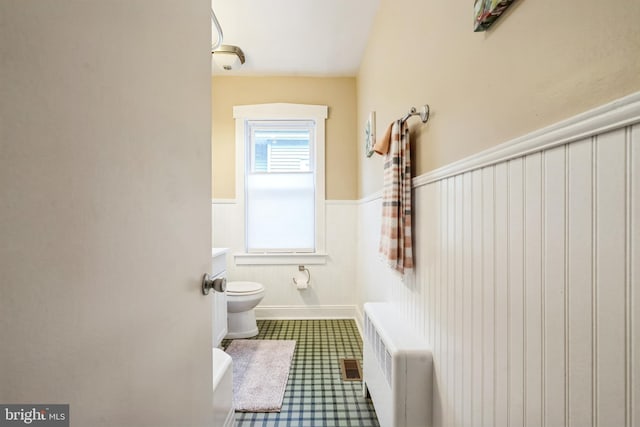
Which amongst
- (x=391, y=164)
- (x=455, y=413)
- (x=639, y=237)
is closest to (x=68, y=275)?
(x=639, y=237)

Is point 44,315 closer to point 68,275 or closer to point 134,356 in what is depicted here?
point 68,275

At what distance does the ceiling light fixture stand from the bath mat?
239cm

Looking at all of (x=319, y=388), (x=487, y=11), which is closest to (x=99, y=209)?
(x=487, y=11)

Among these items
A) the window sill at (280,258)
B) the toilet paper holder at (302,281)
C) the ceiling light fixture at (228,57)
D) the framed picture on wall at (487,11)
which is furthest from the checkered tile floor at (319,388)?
the ceiling light fixture at (228,57)

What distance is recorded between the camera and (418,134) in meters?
1.27

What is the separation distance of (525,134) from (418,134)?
0.65 meters

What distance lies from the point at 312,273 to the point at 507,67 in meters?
2.56

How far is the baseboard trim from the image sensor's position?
297cm

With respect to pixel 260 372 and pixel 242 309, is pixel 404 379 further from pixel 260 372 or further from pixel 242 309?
pixel 242 309

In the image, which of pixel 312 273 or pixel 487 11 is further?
pixel 312 273

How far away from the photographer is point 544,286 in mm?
Result: 589

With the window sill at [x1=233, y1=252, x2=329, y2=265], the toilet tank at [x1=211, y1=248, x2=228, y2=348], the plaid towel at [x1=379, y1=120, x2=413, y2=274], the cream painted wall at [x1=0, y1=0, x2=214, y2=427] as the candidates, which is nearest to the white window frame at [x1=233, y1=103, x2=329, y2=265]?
the window sill at [x1=233, y1=252, x2=329, y2=265]

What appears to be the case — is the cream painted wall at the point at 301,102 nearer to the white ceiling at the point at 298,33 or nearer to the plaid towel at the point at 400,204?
the white ceiling at the point at 298,33

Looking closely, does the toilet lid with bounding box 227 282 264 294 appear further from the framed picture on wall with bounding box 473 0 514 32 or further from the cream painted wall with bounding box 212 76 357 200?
the framed picture on wall with bounding box 473 0 514 32
